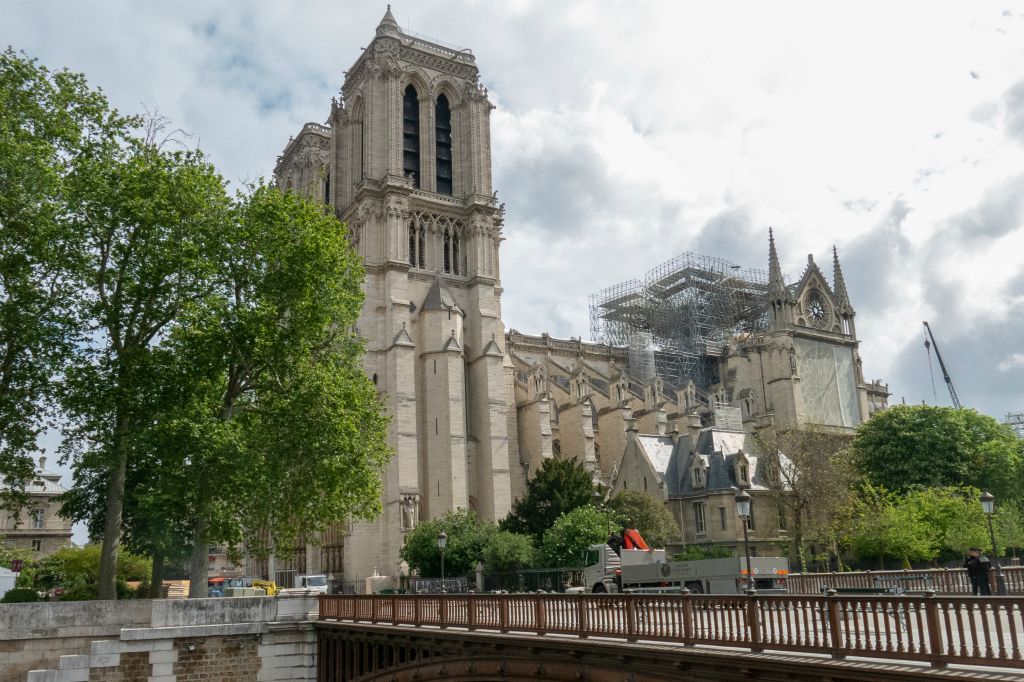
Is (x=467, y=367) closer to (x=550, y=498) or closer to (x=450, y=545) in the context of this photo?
(x=550, y=498)

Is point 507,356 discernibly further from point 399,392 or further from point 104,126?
point 104,126

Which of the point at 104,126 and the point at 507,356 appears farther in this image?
the point at 507,356

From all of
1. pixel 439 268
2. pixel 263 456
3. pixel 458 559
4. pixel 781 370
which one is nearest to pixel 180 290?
pixel 263 456

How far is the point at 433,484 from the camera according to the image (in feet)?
179

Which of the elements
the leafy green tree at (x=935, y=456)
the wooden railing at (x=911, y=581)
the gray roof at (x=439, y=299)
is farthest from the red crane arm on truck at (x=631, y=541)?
the gray roof at (x=439, y=299)

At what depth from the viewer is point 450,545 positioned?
149 feet

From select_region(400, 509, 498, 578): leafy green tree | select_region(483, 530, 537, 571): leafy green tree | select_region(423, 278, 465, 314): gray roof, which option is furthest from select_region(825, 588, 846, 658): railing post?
select_region(423, 278, 465, 314): gray roof

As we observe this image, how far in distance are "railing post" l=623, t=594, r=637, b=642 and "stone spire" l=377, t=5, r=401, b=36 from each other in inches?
2251

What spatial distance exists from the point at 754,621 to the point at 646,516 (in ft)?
120

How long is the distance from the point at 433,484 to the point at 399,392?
610 cm

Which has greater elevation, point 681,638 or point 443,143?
point 443,143

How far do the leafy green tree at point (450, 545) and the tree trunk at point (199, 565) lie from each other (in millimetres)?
17584

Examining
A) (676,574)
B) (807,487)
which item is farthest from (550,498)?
(676,574)

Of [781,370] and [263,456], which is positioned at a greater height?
[781,370]
